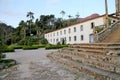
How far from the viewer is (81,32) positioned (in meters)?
36.5

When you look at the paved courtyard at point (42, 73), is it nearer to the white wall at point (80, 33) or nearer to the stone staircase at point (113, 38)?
the stone staircase at point (113, 38)

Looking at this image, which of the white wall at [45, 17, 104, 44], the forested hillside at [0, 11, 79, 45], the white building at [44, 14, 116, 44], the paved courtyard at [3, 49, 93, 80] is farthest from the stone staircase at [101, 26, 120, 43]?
the forested hillside at [0, 11, 79, 45]

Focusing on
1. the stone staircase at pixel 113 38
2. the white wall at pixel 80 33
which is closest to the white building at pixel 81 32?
the white wall at pixel 80 33

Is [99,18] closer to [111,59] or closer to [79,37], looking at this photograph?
[79,37]

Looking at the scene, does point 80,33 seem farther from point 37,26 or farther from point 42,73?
point 37,26

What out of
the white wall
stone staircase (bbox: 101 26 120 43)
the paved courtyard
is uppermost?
the white wall

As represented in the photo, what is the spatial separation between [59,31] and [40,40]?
30.6 ft

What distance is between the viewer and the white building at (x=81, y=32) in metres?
30.3

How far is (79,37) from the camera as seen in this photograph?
124ft

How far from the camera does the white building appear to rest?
3031 centimetres

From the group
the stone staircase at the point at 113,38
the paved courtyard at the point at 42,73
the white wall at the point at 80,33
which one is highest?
the white wall at the point at 80,33

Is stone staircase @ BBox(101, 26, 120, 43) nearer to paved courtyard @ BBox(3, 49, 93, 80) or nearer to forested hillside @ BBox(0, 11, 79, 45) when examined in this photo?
paved courtyard @ BBox(3, 49, 93, 80)

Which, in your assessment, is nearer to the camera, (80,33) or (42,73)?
(42,73)

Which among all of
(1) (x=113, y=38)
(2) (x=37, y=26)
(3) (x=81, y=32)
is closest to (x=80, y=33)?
(3) (x=81, y=32)
